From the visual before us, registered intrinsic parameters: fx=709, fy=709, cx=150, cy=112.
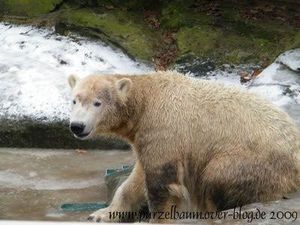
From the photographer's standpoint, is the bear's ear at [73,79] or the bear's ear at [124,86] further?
Result: the bear's ear at [73,79]

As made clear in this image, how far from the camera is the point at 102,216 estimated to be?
6.15 metres

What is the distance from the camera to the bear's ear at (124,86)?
5.72 metres

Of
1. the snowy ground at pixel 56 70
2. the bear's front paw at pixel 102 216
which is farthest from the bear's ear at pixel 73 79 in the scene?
the snowy ground at pixel 56 70

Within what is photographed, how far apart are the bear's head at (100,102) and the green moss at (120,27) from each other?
5.15 meters

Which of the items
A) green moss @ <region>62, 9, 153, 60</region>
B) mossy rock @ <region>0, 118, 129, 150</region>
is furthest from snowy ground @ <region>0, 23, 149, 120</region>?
green moss @ <region>62, 9, 153, 60</region>

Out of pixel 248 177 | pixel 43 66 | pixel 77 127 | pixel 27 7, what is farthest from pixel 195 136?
pixel 27 7

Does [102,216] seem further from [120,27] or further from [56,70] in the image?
[120,27]

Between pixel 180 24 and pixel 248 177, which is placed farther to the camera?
pixel 180 24

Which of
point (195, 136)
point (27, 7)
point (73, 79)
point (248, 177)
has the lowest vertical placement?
point (27, 7)

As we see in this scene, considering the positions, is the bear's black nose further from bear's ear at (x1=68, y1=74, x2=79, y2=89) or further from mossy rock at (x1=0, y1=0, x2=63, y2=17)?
mossy rock at (x1=0, y1=0, x2=63, y2=17)

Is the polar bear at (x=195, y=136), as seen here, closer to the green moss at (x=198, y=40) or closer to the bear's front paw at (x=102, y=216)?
the bear's front paw at (x=102, y=216)

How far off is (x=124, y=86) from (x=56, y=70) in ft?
14.4

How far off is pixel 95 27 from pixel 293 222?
23.4 feet

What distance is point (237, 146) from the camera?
5465 mm
